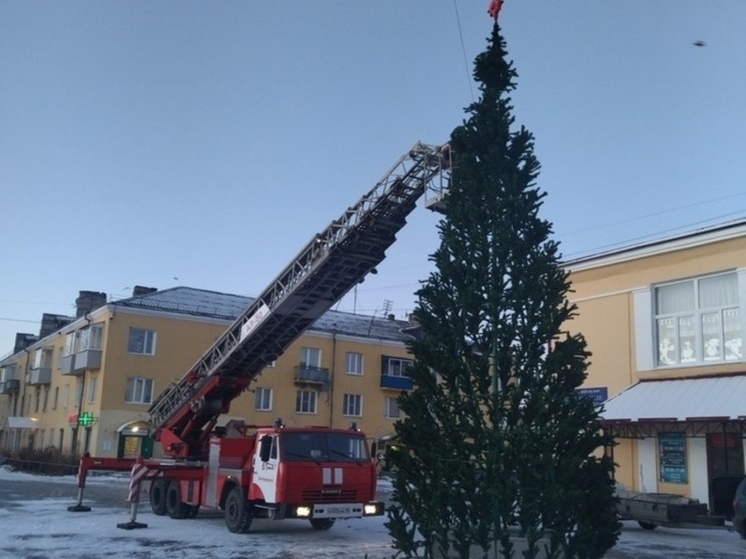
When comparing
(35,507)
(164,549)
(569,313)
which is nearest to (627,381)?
(164,549)

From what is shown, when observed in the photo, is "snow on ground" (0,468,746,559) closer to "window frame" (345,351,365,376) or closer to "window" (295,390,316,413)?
"window" (295,390,316,413)

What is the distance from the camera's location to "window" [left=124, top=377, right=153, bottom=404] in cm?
4659

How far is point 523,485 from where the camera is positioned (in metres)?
7.75

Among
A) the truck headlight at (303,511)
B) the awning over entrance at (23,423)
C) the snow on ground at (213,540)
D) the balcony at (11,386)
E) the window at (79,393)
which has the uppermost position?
the balcony at (11,386)

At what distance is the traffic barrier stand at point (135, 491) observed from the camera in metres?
17.5

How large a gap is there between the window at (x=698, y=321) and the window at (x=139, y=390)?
33012 millimetres

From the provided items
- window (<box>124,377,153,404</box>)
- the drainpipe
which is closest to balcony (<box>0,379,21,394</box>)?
window (<box>124,377,153,404</box>)

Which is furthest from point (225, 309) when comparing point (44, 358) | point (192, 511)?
point (192, 511)

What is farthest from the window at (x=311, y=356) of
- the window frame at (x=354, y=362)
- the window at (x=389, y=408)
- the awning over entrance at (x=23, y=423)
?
the awning over entrance at (x=23, y=423)

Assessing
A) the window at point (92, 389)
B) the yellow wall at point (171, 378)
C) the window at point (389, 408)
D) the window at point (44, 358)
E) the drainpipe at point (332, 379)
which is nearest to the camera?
the yellow wall at point (171, 378)

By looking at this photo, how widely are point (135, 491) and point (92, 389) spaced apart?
103ft

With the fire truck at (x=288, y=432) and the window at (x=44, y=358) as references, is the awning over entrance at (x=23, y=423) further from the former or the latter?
the fire truck at (x=288, y=432)

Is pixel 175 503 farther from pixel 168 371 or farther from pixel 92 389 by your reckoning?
pixel 92 389

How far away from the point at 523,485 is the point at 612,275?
16287 millimetres
